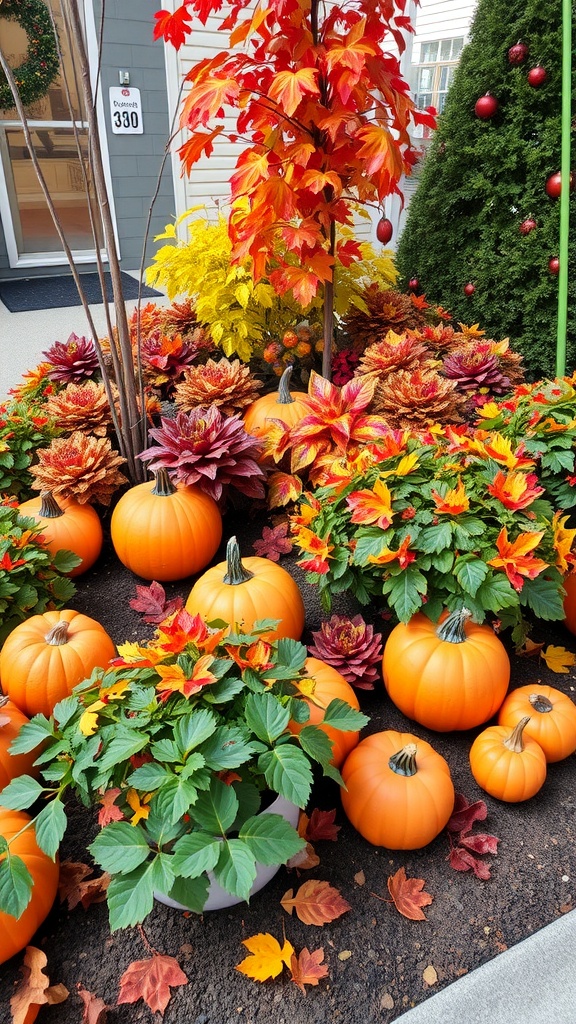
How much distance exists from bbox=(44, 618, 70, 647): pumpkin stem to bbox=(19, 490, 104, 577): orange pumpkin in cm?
46

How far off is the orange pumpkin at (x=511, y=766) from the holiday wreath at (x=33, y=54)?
6830mm

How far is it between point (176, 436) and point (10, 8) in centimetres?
610

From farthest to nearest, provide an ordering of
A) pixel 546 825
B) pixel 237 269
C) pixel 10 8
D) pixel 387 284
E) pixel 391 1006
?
pixel 10 8 → pixel 387 284 → pixel 237 269 → pixel 546 825 → pixel 391 1006

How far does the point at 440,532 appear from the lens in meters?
1.54

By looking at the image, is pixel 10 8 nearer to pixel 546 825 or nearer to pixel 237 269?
pixel 237 269

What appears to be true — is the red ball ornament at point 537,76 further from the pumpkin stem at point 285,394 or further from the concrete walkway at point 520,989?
the concrete walkway at point 520,989

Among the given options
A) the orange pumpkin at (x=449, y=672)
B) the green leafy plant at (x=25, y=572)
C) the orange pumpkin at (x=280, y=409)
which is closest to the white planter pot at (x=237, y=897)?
the orange pumpkin at (x=449, y=672)

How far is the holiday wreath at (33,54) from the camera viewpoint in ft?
19.5

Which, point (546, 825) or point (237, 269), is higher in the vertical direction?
point (237, 269)

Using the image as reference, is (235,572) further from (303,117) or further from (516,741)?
(303,117)

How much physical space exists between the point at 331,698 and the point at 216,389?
1.35 meters

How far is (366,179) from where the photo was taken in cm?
222

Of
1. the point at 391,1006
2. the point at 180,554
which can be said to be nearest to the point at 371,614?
the point at 180,554

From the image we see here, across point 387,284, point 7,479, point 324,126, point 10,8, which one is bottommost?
point 7,479
